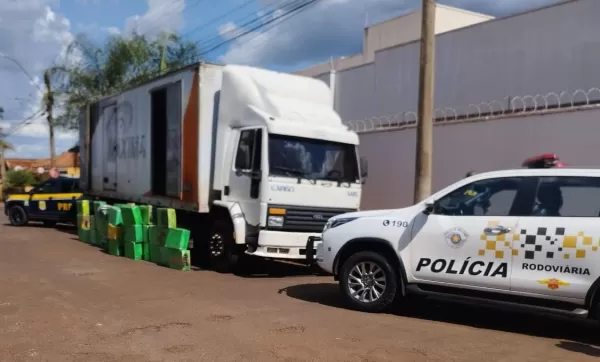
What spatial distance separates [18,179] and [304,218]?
3614cm

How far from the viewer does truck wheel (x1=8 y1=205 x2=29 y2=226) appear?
20.5 metres

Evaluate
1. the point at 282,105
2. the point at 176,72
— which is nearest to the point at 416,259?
the point at 282,105

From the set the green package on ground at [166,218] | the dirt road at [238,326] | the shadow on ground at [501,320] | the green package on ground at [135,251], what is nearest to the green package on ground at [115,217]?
the green package on ground at [135,251]

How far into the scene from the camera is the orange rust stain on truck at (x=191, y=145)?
11586 mm

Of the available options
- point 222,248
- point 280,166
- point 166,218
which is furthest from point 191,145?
point 280,166

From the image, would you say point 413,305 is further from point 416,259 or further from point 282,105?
point 282,105

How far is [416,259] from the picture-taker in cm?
742

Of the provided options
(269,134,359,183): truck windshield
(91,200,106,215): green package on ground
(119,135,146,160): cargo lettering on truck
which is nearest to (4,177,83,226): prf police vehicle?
(91,200,106,215): green package on ground

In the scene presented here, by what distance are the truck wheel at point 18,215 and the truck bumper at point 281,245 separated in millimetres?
13024

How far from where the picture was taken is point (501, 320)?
7.71m

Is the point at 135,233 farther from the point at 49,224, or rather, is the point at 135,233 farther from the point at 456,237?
the point at 49,224

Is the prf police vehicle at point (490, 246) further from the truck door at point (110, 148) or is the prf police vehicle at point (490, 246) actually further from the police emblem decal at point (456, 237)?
the truck door at point (110, 148)

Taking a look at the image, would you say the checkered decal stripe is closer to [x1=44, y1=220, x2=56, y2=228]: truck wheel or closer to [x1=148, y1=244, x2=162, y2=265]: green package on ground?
[x1=148, y1=244, x2=162, y2=265]: green package on ground

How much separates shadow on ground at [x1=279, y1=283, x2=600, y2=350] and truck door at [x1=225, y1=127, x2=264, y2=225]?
183cm
